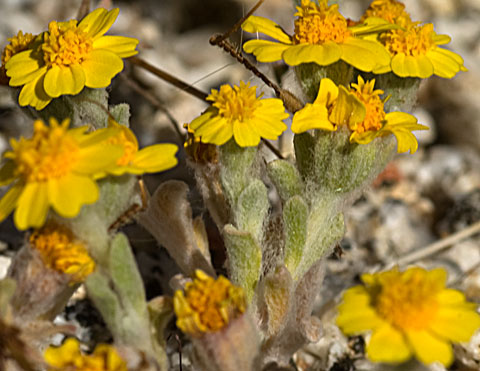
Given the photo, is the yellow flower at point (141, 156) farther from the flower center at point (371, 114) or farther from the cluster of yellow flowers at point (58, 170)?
the flower center at point (371, 114)

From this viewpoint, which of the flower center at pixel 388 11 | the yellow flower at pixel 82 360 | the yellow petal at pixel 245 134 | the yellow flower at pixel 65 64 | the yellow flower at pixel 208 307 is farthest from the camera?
the flower center at pixel 388 11

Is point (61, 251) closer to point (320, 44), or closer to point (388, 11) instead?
point (320, 44)

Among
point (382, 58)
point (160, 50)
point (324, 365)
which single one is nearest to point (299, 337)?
point (324, 365)

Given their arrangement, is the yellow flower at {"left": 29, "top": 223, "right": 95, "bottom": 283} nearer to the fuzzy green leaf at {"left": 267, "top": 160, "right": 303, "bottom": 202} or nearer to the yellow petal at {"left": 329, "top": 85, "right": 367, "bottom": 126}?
the fuzzy green leaf at {"left": 267, "top": 160, "right": 303, "bottom": 202}

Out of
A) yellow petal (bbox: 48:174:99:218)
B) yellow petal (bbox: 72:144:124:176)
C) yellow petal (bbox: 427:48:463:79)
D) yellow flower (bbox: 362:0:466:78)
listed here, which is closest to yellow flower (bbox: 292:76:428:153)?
yellow flower (bbox: 362:0:466:78)

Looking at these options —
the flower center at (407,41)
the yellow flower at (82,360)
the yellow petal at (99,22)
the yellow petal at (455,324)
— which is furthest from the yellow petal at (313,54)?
the yellow flower at (82,360)

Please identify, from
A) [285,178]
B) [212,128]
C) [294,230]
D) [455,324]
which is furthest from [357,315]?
[212,128]

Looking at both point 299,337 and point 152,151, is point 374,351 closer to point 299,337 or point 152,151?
point 299,337
